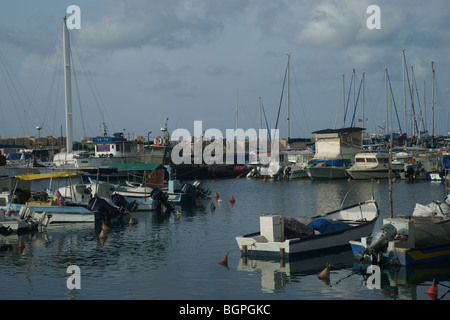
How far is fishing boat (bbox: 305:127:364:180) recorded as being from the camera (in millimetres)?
76375

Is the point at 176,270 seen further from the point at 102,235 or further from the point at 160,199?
the point at 160,199

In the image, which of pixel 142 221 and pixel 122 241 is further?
pixel 142 221

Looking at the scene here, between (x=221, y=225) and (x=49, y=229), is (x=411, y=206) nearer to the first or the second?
(x=221, y=225)

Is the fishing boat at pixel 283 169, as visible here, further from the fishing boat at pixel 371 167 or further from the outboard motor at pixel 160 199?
the outboard motor at pixel 160 199

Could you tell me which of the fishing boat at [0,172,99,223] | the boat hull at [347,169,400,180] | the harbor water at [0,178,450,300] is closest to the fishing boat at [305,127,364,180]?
the boat hull at [347,169,400,180]

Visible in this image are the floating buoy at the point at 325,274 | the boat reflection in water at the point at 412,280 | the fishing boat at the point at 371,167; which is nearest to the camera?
the boat reflection in water at the point at 412,280

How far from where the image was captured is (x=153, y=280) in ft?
72.7

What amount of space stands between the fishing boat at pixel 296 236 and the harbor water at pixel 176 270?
0.50 m

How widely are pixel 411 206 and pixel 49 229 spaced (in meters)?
29.1

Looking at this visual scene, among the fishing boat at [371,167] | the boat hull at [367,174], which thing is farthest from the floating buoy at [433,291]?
the boat hull at [367,174]

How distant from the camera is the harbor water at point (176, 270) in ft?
66.5

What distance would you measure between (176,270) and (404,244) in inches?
392
